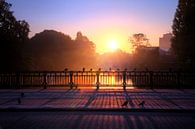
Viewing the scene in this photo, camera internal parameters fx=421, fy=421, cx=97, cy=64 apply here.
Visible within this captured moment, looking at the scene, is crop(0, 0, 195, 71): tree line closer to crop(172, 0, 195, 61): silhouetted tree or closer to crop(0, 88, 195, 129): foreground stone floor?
crop(172, 0, 195, 61): silhouetted tree

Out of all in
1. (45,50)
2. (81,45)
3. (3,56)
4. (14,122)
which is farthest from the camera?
(81,45)

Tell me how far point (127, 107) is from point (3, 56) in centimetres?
3391

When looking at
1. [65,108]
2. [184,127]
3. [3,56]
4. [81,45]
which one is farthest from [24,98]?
[81,45]

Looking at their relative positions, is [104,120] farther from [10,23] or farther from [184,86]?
[10,23]

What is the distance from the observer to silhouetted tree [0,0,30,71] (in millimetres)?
48812

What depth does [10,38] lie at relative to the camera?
50.3 meters

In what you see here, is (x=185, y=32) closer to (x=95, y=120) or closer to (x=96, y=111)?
(x=96, y=111)

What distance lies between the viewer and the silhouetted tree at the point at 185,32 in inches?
2128

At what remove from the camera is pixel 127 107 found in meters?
16.6

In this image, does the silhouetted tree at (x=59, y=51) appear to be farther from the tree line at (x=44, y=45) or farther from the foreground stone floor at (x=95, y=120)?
the foreground stone floor at (x=95, y=120)

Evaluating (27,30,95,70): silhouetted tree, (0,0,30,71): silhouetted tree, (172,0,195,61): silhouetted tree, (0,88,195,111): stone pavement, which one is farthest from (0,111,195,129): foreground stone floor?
(27,30,95,70): silhouetted tree

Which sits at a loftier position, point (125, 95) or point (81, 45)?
point (81, 45)

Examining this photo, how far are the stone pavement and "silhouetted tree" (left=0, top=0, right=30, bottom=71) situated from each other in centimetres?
2610

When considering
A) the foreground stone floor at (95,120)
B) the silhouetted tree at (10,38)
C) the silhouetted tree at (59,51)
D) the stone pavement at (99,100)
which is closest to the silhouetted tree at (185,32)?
the silhouetted tree at (10,38)
